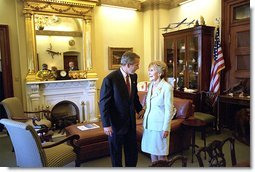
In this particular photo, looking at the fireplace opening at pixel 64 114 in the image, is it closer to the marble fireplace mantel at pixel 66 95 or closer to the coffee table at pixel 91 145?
the marble fireplace mantel at pixel 66 95

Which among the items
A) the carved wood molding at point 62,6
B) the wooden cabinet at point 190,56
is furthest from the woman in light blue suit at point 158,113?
the carved wood molding at point 62,6

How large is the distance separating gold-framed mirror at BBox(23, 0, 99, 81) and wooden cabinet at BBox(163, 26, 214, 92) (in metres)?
2.04

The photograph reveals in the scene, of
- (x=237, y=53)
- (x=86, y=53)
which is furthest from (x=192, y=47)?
(x=86, y=53)

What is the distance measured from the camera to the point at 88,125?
3645mm

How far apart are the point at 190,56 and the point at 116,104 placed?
3.25 meters

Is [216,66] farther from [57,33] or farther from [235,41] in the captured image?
[57,33]

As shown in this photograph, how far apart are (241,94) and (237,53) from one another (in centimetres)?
85

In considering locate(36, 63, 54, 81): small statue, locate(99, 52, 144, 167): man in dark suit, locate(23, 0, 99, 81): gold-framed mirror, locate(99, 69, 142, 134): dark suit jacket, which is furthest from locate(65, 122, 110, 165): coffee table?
locate(23, 0, 99, 81): gold-framed mirror

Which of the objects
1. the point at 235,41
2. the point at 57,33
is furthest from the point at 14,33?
the point at 235,41

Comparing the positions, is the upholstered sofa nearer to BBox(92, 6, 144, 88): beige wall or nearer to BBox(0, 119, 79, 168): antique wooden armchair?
BBox(0, 119, 79, 168): antique wooden armchair

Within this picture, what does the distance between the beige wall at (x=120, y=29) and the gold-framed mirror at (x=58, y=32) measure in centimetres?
18

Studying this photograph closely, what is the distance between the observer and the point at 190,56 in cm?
491

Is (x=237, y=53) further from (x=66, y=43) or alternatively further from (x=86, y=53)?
(x=66, y=43)

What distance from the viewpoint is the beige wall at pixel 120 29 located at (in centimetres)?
451
